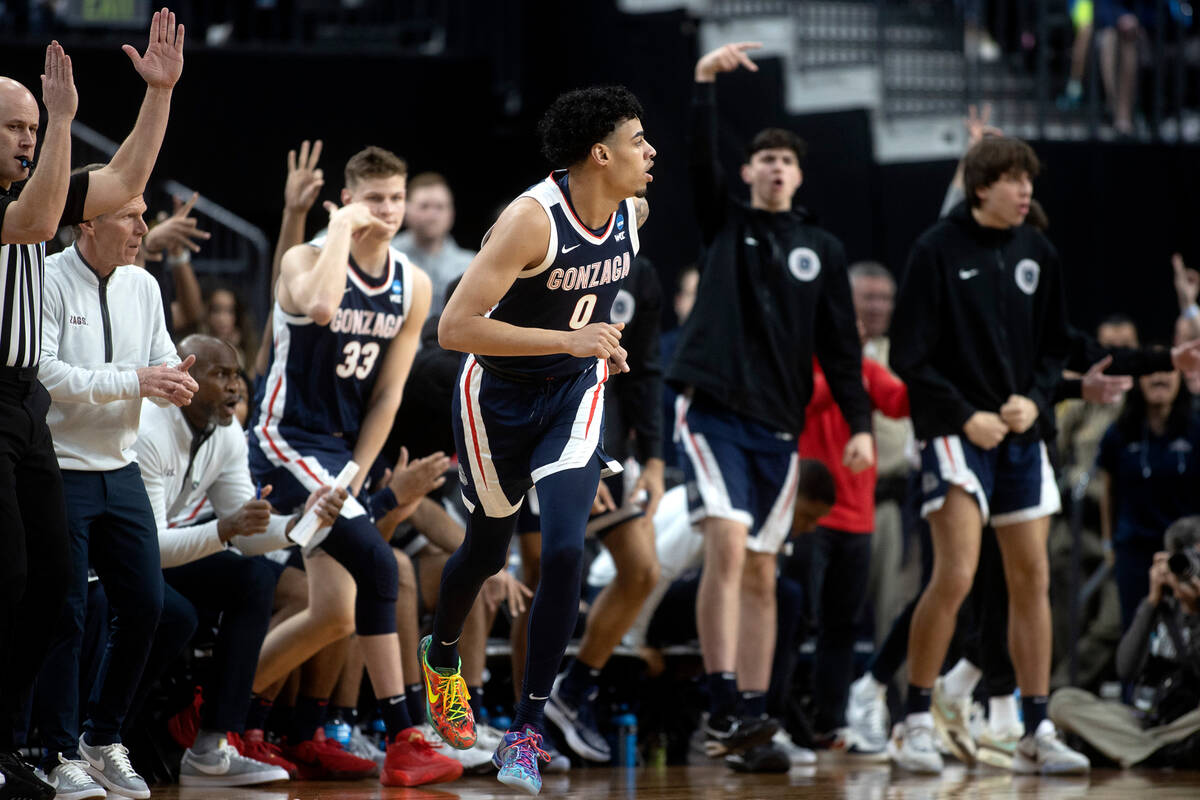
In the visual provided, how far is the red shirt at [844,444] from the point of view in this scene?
269 inches

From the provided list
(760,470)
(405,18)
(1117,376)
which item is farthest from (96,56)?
(1117,376)

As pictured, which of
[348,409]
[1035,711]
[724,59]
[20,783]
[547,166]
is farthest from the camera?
[547,166]

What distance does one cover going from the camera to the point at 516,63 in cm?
1066

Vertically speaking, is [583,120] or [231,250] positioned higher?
[231,250]

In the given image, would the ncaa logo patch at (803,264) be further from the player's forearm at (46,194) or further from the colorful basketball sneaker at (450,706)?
the player's forearm at (46,194)

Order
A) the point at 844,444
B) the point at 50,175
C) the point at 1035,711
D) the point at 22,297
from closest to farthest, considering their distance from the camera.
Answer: the point at 50,175 → the point at 22,297 → the point at 1035,711 → the point at 844,444

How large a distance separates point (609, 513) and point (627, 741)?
1427 mm

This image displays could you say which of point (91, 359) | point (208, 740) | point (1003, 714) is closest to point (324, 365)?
point (91, 359)

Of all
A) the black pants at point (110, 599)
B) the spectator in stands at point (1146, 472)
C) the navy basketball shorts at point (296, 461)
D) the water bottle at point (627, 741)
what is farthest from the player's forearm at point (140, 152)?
the spectator in stands at point (1146, 472)

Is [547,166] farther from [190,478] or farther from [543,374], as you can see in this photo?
[543,374]

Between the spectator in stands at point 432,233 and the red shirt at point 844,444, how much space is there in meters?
1.84

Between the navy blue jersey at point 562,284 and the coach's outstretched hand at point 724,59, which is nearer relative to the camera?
the navy blue jersey at point 562,284

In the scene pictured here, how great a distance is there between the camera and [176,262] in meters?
6.44

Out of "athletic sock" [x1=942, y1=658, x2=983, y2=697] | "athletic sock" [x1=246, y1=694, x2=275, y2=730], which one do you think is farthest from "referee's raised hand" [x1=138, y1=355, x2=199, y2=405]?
"athletic sock" [x1=942, y1=658, x2=983, y2=697]
